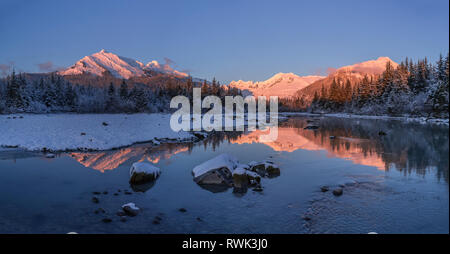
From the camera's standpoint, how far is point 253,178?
12.5 metres

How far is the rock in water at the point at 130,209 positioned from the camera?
8798 mm

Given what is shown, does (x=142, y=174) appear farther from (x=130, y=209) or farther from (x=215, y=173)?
(x=130, y=209)

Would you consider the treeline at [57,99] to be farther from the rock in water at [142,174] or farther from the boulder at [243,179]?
the boulder at [243,179]

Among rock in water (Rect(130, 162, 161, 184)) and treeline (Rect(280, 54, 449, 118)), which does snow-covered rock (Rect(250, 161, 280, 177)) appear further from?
treeline (Rect(280, 54, 449, 118))

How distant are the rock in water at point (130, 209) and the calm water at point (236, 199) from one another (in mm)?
293

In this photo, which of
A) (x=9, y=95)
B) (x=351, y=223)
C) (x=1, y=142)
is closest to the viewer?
(x=351, y=223)

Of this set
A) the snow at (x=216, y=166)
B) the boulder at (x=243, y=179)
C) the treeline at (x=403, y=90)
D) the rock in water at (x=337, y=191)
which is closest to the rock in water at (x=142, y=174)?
the snow at (x=216, y=166)

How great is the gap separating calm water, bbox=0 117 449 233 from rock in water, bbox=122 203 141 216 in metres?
0.29

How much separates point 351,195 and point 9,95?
87042mm

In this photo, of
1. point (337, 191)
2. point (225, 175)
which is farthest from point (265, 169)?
point (337, 191)

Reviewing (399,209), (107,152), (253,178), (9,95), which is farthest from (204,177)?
(9,95)
